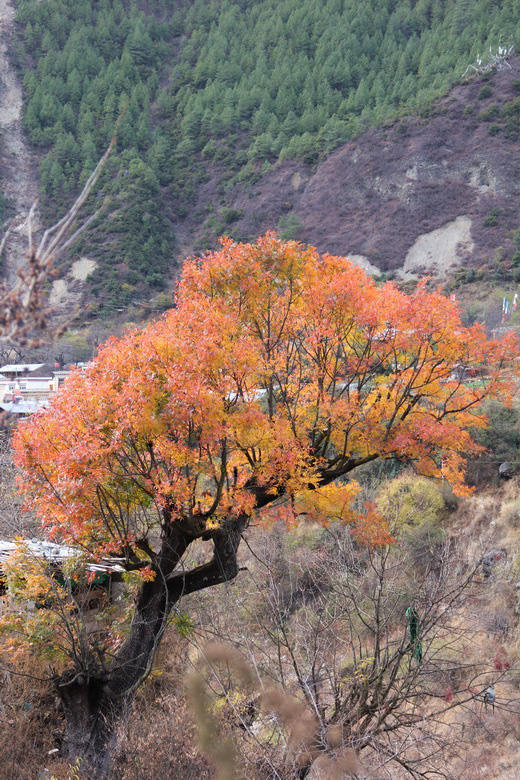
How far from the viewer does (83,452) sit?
9227 millimetres

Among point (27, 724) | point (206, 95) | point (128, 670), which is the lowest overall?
point (206, 95)

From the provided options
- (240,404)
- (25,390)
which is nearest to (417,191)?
(25,390)

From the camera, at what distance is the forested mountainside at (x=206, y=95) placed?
7269cm

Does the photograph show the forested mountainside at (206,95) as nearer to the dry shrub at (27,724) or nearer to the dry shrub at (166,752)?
the dry shrub at (27,724)

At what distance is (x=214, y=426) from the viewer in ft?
32.1

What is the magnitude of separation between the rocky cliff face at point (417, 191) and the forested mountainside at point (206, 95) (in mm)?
2302

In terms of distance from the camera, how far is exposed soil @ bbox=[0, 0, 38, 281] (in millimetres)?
72250

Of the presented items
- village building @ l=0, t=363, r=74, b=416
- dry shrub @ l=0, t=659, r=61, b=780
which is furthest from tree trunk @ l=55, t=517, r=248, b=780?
village building @ l=0, t=363, r=74, b=416

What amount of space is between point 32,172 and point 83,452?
81.6 metres

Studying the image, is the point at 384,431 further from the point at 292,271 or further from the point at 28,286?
the point at 28,286

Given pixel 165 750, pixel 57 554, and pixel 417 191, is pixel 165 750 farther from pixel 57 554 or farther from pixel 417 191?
pixel 417 191

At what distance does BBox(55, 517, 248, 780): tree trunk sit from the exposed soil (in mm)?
55670

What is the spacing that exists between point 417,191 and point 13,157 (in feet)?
166

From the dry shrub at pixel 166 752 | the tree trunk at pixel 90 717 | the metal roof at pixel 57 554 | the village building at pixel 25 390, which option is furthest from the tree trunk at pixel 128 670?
the village building at pixel 25 390
